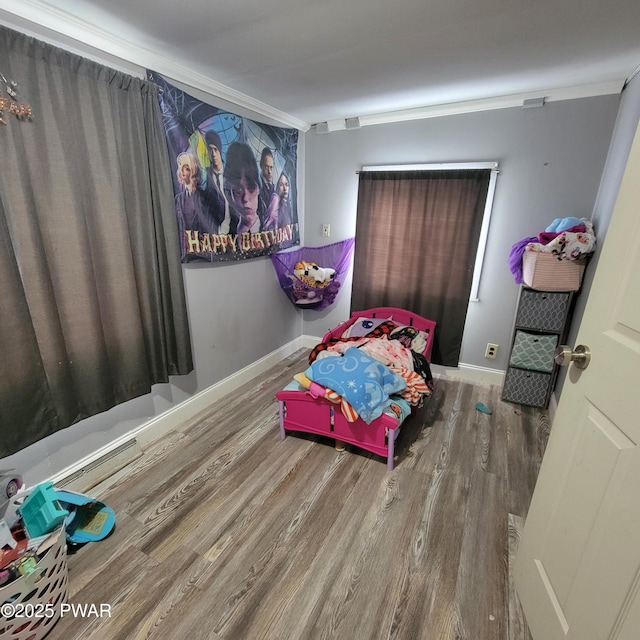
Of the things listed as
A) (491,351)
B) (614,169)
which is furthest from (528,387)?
(614,169)

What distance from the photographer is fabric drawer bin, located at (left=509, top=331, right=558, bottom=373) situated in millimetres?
2391

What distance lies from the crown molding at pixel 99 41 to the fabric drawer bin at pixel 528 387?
288 cm

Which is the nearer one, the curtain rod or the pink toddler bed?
the pink toddler bed

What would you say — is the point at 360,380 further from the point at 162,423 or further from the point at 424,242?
the point at 424,242

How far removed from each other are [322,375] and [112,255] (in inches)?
49.8

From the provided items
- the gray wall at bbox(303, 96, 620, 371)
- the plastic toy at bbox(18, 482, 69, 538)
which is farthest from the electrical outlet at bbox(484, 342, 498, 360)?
the plastic toy at bbox(18, 482, 69, 538)

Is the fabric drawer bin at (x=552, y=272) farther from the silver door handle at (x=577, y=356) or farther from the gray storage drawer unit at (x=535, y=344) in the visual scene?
the silver door handle at (x=577, y=356)

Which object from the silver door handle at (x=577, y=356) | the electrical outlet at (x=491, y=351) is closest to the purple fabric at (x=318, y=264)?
the electrical outlet at (x=491, y=351)

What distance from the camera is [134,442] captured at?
1983 mm

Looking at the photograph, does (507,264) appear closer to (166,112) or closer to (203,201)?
(203,201)

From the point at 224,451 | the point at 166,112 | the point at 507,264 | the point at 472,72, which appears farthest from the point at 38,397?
the point at 507,264

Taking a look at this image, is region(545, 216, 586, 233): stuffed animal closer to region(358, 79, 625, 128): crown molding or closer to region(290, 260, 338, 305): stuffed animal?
region(358, 79, 625, 128): crown molding

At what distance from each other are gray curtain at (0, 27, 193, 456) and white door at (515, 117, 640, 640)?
1971 millimetres

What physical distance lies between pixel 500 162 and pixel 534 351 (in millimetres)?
1444
